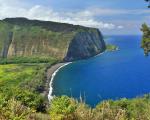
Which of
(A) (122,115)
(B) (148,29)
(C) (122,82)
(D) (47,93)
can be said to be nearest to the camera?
(A) (122,115)

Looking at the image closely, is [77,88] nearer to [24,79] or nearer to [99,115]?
[24,79]

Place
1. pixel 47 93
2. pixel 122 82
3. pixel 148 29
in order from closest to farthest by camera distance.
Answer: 1. pixel 148 29
2. pixel 47 93
3. pixel 122 82

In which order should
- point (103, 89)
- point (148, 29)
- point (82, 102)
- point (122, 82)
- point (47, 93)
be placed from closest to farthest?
point (82, 102)
point (148, 29)
point (47, 93)
point (103, 89)
point (122, 82)

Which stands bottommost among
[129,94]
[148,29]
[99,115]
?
[129,94]

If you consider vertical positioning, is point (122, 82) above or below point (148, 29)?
below

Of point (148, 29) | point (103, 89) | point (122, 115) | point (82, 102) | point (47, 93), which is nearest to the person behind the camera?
point (122, 115)

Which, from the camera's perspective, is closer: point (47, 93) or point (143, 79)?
point (47, 93)

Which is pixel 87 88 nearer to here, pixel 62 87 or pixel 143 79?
pixel 62 87

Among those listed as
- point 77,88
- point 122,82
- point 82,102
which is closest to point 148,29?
point 82,102

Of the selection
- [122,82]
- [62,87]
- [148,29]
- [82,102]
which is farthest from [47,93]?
[82,102]
